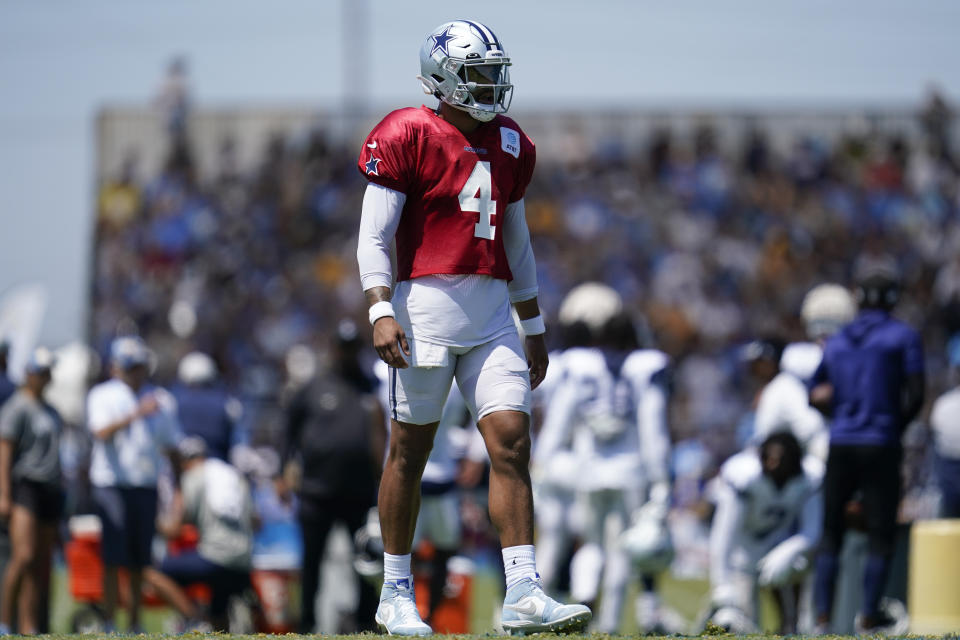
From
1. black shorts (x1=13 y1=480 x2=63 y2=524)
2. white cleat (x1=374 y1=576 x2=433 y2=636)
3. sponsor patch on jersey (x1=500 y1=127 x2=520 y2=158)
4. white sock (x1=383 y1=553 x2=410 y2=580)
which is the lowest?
black shorts (x1=13 y1=480 x2=63 y2=524)

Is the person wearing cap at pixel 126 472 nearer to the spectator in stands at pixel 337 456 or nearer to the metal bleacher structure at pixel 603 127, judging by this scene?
the spectator in stands at pixel 337 456

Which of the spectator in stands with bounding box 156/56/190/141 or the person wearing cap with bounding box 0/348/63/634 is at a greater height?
the spectator in stands with bounding box 156/56/190/141

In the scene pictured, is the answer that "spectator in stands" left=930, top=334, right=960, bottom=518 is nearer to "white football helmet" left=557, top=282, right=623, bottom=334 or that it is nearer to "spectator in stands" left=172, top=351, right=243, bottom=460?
"white football helmet" left=557, top=282, right=623, bottom=334

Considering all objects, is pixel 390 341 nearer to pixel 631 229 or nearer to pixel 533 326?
pixel 533 326

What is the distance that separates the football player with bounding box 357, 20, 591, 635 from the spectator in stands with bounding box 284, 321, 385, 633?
175 inches

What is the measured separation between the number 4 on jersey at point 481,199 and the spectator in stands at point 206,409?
6074 mm

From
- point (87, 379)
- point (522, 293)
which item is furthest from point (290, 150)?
point (522, 293)

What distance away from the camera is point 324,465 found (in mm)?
9422

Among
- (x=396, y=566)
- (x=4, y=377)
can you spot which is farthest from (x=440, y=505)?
(x=396, y=566)

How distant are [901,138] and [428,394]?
62.1 feet

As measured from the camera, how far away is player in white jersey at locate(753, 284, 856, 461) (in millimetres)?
9055

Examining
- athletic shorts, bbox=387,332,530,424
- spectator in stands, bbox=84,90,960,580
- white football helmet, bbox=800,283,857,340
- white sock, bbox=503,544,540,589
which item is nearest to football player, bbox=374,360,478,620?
white football helmet, bbox=800,283,857,340

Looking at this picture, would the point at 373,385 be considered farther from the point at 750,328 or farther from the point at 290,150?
the point at 290,150

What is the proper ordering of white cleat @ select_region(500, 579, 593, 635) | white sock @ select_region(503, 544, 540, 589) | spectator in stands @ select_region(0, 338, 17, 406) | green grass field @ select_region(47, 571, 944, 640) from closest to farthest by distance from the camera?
white cleat @ select_region(500, 579, 593, 635) < white sock @ select_region(503, 544, 540, 589) < spectator in stands @ select_region(0, 338, 17, 406) < green grass field @ select_region(47, 571, 944, 640)
